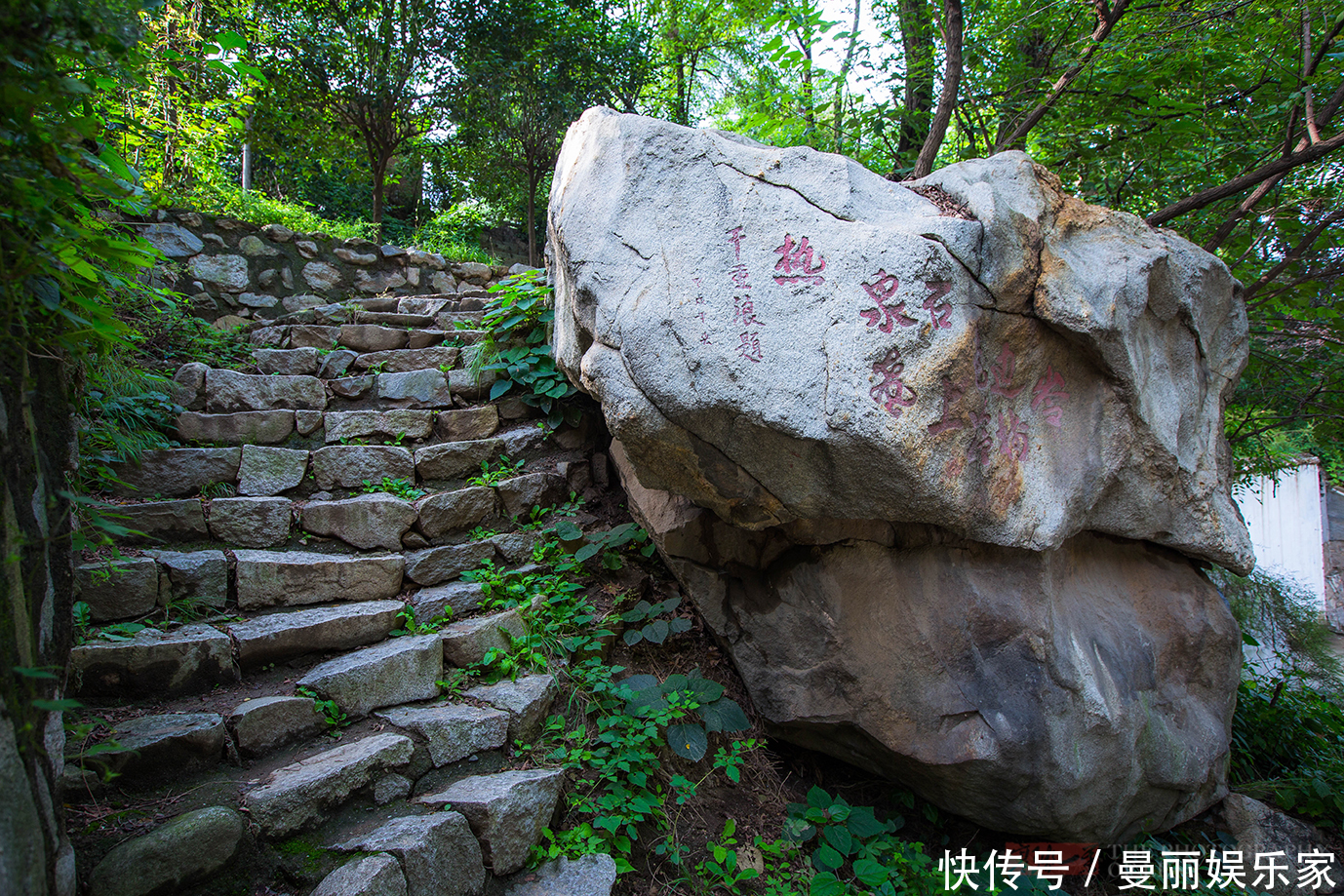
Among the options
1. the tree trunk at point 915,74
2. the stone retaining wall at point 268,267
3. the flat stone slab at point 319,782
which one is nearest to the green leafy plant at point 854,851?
the flat stone slab at point 319,782

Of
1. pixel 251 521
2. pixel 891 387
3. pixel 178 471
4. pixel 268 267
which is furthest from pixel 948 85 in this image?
pixel 268 267

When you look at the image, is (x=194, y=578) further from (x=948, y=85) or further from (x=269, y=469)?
(x=948, y=85)

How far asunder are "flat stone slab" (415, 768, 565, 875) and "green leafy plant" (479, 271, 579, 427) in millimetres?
2267

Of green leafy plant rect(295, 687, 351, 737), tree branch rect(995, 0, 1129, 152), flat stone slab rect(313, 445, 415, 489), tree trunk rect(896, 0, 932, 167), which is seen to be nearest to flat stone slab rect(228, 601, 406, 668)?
green leafy plant rect(295, 687, 351, 737)

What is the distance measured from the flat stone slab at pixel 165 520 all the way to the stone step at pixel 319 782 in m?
1.51

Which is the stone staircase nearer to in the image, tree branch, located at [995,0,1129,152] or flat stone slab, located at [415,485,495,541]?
flat stone slab, located at [415,485,495,541]

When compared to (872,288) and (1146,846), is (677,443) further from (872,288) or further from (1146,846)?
(1146,846)

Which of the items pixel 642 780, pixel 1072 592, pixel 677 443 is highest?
pixel 677 443

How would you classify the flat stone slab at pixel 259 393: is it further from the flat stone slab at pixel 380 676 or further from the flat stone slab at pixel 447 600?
the flat stone slab at pixel 380 676

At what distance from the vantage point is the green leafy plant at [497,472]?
153 inches

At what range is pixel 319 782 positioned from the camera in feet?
7.17

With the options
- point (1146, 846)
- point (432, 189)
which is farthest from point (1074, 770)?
point (432, 189)

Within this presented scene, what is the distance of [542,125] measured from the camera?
9.72m

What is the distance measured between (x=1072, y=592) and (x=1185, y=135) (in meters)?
3.28
